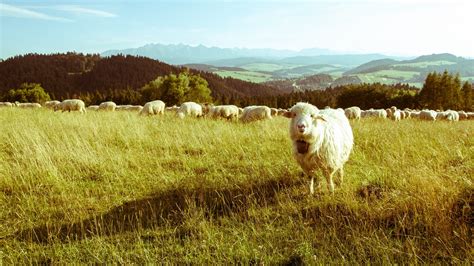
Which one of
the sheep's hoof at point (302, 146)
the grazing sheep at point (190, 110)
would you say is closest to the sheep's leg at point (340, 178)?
the sheep's hoof at point (302, 146)

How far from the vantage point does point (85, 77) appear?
148 m

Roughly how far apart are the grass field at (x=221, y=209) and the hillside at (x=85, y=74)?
4827 inches

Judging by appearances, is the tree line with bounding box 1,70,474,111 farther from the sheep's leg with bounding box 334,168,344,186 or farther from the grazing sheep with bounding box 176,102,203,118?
the sheep's leg with bounding box 334,168,344,186

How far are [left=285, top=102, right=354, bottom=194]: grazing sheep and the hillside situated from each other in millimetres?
123805

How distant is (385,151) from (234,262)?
5518 millimetres

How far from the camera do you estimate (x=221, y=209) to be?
5.30m

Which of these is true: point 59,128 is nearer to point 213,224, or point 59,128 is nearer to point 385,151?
point 213,224

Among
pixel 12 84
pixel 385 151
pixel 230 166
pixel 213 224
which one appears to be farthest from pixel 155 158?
pixel 12 84

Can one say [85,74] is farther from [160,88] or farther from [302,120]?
[302,120]

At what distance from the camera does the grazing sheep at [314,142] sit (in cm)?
546

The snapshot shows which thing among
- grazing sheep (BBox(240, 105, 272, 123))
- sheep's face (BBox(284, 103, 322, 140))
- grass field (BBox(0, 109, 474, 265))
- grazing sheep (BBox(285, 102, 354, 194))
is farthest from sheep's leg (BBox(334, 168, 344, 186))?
grazing sheep (BBox(240, 105, 272, 123))

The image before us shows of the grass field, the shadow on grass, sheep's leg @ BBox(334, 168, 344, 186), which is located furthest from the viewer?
sheep's leg @ BBox(334, 168, 344, 186)

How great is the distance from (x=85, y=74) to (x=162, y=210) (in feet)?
528

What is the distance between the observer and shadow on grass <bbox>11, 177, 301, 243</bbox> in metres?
4.62
